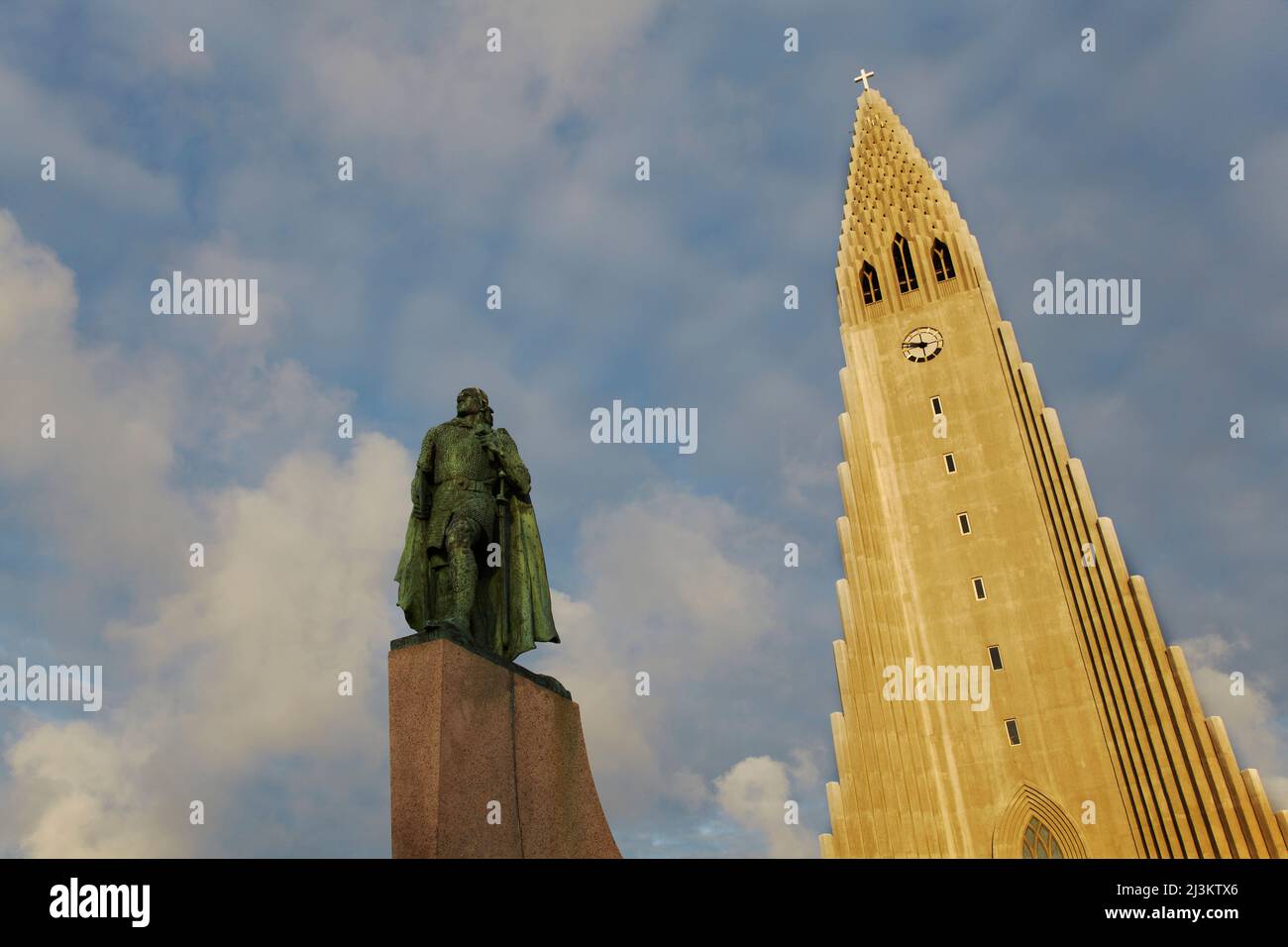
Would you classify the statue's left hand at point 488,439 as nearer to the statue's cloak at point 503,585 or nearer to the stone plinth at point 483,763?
the statue's cloak at point 503,585

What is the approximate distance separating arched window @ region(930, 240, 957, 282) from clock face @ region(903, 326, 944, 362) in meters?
3.06

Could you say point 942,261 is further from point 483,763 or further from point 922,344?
point 483,763

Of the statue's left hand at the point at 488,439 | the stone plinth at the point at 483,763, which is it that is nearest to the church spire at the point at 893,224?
the statue's left hand at the point at 488,439

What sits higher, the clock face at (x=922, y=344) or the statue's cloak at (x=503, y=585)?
the clock face at (x=922, y=344)

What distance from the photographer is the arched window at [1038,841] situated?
35.4m

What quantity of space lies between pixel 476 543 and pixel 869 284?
42278mm

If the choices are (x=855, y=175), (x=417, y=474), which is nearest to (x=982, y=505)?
(x=855, y=175)

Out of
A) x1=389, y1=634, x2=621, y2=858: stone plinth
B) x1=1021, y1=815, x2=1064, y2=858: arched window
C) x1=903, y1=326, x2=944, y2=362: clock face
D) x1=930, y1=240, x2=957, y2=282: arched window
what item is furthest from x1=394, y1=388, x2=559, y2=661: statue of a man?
x1=930, y1=240, x2=957, y2=282: arched window

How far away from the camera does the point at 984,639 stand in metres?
39.6

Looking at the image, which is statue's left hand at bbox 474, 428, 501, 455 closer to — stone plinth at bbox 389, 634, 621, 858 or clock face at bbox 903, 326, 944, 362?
stone plinth at bbox 389, 634, 621, 858

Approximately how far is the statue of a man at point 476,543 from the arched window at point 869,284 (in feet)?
132
